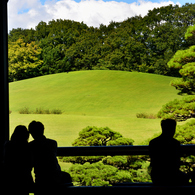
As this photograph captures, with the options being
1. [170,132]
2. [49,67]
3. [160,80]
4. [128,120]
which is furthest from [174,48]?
[170,132]

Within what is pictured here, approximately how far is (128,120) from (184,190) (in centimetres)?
1114

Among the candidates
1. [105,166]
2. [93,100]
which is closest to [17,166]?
[105,166]

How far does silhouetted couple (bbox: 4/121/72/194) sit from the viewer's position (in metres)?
1.48

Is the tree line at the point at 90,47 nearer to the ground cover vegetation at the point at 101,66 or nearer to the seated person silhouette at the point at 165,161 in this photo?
the ground cover vegetation at the point at 101,66

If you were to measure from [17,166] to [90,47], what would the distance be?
17305mm

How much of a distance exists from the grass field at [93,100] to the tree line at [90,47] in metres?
0.85

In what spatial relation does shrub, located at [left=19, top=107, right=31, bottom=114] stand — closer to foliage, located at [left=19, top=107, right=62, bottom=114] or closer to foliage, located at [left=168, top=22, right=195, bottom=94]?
foliage, located at [left=19, top=107, right=62, bottom=114]

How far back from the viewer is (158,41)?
15719 millimetres

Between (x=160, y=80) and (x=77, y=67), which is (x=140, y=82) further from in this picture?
(x=77, y=67)

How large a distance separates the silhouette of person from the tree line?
14.9 m

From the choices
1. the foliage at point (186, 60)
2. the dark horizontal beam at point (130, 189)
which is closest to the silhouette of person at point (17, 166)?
the dark horizontal beam at point (130, 189)

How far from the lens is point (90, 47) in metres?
18.2

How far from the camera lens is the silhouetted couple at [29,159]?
58.4 inches

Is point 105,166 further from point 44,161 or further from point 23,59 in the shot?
point 23,59
